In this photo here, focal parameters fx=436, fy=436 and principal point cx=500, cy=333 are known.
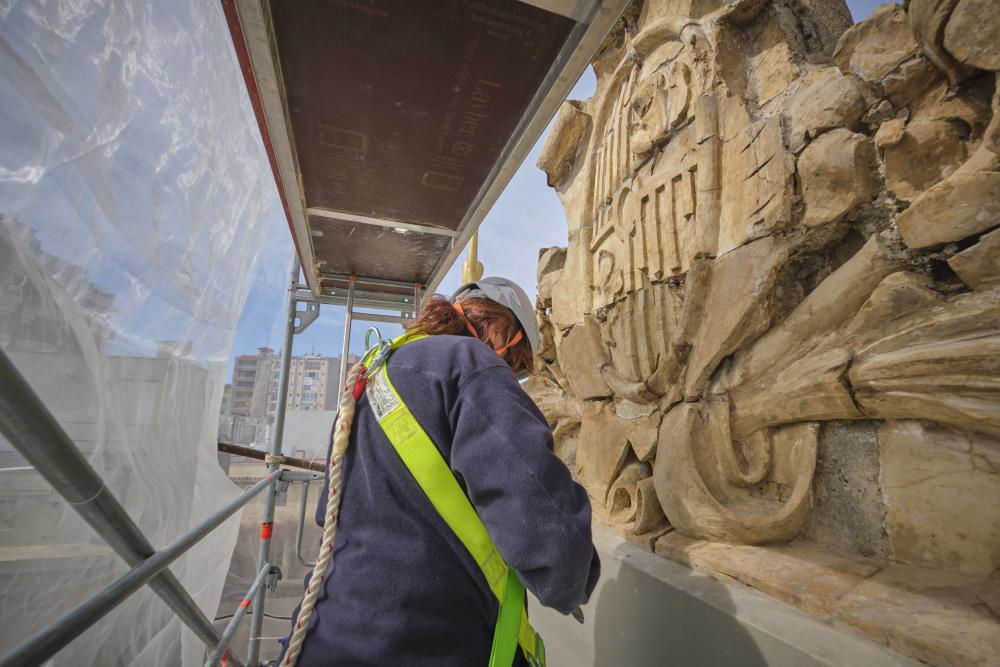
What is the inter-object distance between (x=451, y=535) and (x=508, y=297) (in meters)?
0.58

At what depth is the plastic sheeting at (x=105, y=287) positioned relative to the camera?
67 cm

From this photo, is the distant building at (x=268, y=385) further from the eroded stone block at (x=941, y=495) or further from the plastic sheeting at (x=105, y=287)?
the eroded stone block at (x=941, y=495)

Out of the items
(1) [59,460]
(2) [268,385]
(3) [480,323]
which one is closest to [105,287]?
(1) [59,460]

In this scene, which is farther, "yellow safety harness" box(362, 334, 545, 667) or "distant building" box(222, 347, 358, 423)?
"distant building" box(222, 347, 358, 423)

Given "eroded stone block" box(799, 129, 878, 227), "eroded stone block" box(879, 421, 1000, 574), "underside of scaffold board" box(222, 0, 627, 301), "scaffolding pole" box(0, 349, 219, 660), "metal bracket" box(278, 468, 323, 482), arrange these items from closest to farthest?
"scaffolding pole" box(0, 349, 219, 660) → "underside of scaffold board" box(222, 0, 627, 301) → "eroded stone block" box(879, 421, 1000, 574) → "eroded stone block" box(799, 129, 878, 227) → "metal bracket" box(278, 468, 323, 482)

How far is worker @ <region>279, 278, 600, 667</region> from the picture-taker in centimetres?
72

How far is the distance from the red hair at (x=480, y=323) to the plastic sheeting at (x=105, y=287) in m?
0.62

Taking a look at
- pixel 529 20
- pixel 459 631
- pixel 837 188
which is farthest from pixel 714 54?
pixel 459 631

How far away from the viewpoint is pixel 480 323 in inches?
44.4

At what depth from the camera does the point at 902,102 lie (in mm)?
1486

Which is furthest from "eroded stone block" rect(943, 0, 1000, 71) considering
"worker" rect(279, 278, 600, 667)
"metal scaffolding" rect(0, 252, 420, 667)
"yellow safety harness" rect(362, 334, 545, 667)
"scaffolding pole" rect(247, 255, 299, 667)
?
"scaffolding pole" rect(247, 255, 299, 667)

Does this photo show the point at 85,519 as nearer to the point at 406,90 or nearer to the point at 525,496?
the point at 525,496

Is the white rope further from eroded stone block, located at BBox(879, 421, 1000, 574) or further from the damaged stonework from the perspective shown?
eroded stone block, located at BBox(879, 421, 1000, 574)

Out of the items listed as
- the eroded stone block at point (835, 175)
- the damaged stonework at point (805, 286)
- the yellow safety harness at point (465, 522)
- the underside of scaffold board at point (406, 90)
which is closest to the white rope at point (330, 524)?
the yellow safety harness at point (465, 522)
